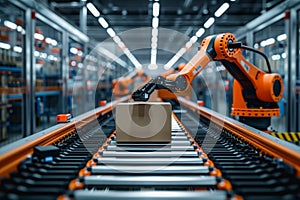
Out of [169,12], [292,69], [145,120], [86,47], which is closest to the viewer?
[145,120]

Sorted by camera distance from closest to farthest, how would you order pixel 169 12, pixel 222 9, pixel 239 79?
pixel 239 79, pixel 222 9, pixel 169 12

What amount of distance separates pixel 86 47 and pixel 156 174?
32.0ft

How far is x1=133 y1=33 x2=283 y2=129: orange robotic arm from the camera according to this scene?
4137 mm

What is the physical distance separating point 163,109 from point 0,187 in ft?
4.96

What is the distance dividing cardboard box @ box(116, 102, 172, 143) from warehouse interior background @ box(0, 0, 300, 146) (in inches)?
147

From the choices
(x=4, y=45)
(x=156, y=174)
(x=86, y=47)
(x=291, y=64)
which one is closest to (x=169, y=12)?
(x=86, y=47)

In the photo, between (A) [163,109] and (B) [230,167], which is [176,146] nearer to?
(A) [163,109]

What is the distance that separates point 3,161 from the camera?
2.20 m

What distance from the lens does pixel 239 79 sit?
5.05 metres

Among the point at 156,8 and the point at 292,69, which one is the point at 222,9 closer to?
the point at 156,8

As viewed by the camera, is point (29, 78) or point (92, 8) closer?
point (29, 78)

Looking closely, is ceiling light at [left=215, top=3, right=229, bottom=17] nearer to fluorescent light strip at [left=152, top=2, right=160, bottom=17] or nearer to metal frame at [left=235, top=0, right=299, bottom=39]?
metal frame at [left=235, top=0, right=299, bottom=39]

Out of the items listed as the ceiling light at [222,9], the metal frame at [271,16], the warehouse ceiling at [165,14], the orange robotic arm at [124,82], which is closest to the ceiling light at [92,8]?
the ceiling light at [222,9]

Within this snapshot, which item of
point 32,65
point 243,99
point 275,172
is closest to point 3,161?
point 275,172
